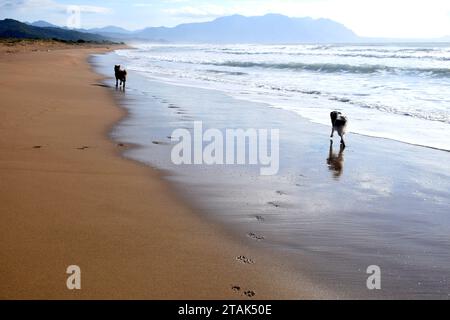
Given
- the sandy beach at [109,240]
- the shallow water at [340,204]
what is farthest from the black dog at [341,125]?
the sandy beach at [109,240]

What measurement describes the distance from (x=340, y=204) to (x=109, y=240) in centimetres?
258

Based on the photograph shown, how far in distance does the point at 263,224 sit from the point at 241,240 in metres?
0.43

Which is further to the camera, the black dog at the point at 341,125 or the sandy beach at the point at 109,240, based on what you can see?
the black dog at the point at 341,125

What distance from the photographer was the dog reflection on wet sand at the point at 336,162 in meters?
6.01

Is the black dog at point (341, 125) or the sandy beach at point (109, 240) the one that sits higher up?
the black dog at point (341, 125)

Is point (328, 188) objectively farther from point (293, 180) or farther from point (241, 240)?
point (241, 240)

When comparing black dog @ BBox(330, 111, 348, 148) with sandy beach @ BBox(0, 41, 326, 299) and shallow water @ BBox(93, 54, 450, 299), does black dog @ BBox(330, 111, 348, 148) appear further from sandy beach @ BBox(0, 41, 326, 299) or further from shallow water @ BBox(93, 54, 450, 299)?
sandy beach @ BBox(0, 41, 326, 299)

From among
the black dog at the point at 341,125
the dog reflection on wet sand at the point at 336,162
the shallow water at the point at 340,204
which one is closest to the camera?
the shallow water at the point at 340,204

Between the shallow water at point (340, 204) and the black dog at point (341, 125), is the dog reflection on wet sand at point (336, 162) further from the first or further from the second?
the black dog at point (341, 125)

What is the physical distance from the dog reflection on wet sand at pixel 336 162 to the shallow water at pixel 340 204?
16 millimetres

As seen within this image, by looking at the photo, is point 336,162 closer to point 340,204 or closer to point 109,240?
point 340,204

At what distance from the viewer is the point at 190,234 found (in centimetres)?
381
